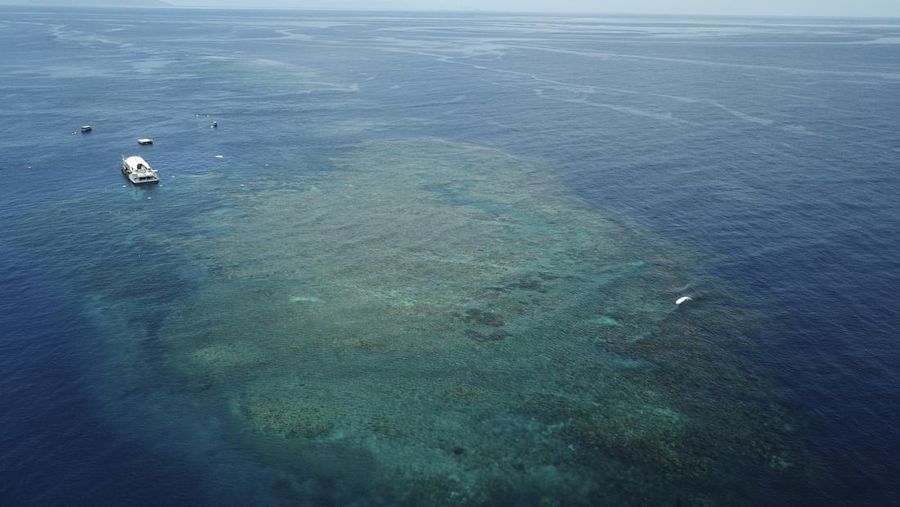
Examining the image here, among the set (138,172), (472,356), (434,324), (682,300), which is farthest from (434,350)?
(138,172)

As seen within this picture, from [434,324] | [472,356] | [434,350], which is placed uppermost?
[434,324]

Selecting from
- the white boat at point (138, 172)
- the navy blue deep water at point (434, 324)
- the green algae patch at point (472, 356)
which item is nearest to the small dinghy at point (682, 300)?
the navy blue deep water at point (434, 324)

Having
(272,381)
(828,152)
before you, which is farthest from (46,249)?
(828,152)

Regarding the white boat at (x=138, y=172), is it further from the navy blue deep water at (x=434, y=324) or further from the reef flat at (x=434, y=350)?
the reef flat at (x=434, y=350)

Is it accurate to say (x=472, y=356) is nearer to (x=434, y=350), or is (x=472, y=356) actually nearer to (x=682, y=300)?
(x=434, y=350)

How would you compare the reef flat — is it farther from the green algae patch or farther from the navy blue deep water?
the navy blue deep water

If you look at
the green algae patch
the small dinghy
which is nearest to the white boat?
the green algae patch

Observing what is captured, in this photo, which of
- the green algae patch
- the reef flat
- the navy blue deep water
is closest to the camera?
the navy blue deep water
